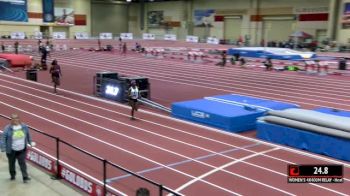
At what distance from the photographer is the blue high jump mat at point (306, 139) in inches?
392

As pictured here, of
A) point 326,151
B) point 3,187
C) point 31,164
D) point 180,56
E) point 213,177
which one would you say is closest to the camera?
point 3,187

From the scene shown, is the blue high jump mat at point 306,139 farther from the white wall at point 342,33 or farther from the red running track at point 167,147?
the white wall at point 342,33

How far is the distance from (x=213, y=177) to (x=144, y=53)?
115 feet

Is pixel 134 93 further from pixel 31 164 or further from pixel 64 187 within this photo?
pixel 64 187

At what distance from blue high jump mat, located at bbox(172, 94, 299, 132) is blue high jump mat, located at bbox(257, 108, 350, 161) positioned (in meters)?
0.89

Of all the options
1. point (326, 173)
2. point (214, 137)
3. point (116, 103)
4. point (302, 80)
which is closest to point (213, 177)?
point (326, 173)

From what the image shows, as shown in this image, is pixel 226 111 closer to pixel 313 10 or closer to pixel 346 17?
pixel 346 17

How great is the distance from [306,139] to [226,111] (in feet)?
10.2

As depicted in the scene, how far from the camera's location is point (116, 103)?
16625mm

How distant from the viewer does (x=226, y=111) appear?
43.0 feet

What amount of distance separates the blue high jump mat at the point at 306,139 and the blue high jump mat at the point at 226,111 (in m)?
0.89
